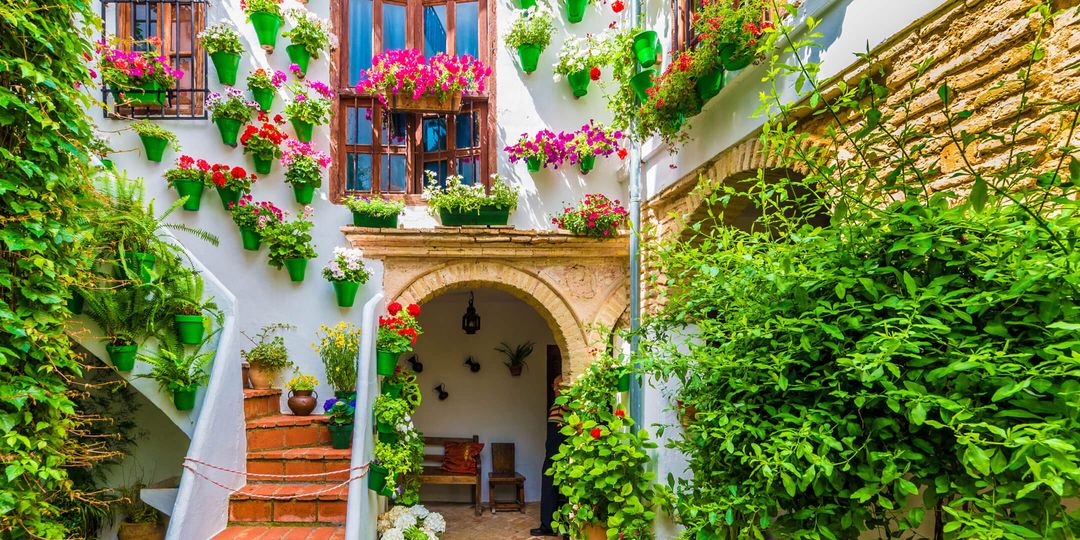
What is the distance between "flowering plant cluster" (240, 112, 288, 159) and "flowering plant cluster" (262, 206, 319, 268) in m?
0.62

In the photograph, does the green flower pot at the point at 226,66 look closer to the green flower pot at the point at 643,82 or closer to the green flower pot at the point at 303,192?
the green flower pot at the point at 303,192

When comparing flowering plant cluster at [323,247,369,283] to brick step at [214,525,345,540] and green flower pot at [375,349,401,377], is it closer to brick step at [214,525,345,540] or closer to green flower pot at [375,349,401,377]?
green flower pot at [375,349,401,377]

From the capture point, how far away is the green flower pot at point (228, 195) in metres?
5.35

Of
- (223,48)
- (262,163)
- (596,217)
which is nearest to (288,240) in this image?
(262,163)

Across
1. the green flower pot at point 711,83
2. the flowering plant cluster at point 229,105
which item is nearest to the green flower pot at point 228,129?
the flowering plant cluster at point 229,105

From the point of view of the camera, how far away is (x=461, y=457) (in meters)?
7.57

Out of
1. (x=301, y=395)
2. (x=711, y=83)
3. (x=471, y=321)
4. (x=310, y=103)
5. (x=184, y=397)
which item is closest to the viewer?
(x=711, y=83)

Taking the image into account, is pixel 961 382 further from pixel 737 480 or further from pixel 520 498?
pixel 520 498

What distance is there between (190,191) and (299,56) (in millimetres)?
1533

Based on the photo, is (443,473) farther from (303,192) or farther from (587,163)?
(587,163)

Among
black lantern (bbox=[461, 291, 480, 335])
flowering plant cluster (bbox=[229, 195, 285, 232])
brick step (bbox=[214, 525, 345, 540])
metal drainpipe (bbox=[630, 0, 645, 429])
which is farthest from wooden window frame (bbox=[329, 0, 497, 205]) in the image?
brick step (bbox=[214, 525, 345, 540])

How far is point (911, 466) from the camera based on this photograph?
140cm

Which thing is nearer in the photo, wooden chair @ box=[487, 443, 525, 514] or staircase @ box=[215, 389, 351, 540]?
staircase @ box=[215, 389, 351, 540]

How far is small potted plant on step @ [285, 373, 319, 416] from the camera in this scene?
5250mm
